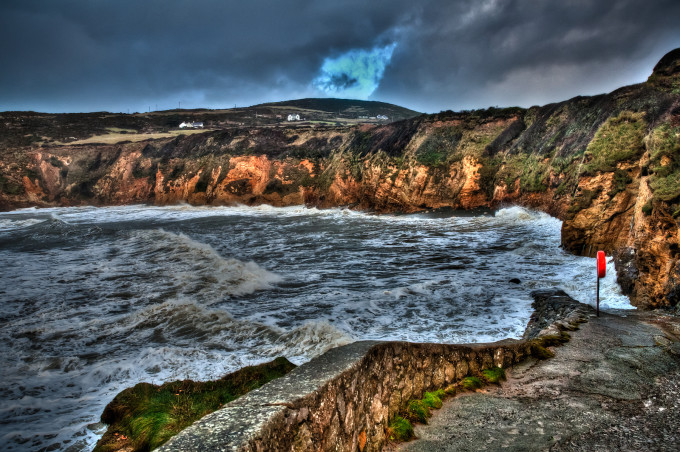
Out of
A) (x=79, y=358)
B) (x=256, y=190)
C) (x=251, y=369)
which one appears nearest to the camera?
(x=251, y=369)

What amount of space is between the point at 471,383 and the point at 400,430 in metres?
1.23

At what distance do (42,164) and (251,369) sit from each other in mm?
46675

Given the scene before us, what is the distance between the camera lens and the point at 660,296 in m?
7.11

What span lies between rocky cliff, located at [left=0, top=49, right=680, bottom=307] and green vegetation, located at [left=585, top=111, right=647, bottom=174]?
39mm

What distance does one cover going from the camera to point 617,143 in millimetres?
12000

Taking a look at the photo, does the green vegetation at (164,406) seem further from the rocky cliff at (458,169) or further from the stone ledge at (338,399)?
the rocky cliff at (458,169)

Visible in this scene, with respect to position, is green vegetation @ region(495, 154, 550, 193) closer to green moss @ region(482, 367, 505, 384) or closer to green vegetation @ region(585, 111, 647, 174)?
green vegetation @ region(585, 111, 647, 174)

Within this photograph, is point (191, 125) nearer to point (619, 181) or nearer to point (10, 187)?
point (10, 187)

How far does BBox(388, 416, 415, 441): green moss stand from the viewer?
332cm

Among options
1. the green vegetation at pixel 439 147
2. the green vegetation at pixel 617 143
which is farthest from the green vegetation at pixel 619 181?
the green vegetation at pixel 439 147

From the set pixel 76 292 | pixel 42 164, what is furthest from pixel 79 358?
pixel 42 164

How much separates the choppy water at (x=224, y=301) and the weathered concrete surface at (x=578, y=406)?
1857 mm

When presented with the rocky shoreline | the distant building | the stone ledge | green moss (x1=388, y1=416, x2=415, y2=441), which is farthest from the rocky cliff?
the distant building

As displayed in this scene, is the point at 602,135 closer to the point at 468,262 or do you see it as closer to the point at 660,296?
the point at 468,262
